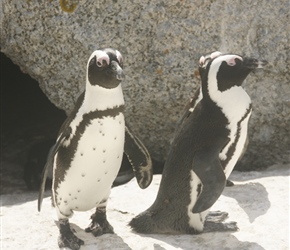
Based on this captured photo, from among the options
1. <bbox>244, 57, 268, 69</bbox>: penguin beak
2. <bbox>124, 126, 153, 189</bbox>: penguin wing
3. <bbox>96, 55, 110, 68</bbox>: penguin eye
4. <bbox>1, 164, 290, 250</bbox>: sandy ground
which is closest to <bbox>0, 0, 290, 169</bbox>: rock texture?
<bbox>1, 164, 290, 250</bbox>: sandy ground

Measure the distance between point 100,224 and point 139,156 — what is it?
28 centimetres

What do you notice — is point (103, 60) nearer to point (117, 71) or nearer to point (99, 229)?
point (117, 71)

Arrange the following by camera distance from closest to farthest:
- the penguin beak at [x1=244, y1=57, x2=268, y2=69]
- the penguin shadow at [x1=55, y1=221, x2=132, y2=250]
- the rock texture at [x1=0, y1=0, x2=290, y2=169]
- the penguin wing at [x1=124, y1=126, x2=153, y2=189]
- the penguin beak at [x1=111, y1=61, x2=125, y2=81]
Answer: the penguin beak at [x1=111, y1=61, x2=125, y2=81] → the penguin beak at [x1=244, y1=57, x2=268, y2=69] → the penguin shadow at [x1=55, y1=221, x2=132, y2=250] → the penguin wing at [x1=124, y1=126, x2=153, y2=189] → the rock texture at [x1=0, y1=0, x2=290, y2=169]

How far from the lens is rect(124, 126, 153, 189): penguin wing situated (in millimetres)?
2279

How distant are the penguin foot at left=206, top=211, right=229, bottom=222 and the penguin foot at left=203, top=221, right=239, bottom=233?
1.5 inches

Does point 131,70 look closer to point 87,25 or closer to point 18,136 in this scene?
point 87,25

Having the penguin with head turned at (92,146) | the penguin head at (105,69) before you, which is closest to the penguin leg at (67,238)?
the penguin with head turned at (92,146)

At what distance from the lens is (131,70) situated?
2.91 meters

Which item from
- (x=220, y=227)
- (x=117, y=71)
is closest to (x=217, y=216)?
(x=220, y=227)

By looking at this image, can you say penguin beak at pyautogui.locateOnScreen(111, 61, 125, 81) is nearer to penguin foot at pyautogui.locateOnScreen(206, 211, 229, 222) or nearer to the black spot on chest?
the black spot on chest

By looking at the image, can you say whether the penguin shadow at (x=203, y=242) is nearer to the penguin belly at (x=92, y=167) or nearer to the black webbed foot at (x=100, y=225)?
the black webbed foot at (x=100, y=225)

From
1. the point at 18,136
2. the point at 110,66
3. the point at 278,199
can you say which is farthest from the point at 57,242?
the point at 18,136

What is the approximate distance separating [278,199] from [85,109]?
0.88 m

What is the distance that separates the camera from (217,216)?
7.64ft
